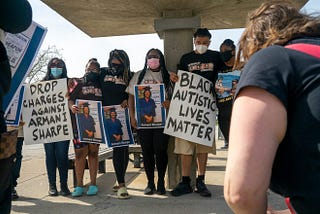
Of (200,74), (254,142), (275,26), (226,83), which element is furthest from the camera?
(200,74)

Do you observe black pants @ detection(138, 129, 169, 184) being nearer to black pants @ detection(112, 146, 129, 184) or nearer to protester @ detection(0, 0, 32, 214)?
black pants @ detection(112, 146, 129, 184)

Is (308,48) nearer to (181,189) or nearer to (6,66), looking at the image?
(6,66)

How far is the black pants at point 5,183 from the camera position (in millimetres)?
1683

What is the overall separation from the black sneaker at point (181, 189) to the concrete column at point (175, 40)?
1.15 feet

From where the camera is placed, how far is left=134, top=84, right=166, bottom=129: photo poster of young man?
5.00 meters

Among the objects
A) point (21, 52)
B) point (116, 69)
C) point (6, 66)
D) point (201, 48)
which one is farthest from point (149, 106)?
point (6, 66)

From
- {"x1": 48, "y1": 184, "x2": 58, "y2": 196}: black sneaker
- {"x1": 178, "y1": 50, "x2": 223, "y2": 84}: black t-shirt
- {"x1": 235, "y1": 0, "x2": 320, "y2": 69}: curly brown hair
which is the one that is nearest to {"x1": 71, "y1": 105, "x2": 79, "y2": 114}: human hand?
{"x1": 48, "y1": 184, "x2": 58, "y2": 196}: black sneaker

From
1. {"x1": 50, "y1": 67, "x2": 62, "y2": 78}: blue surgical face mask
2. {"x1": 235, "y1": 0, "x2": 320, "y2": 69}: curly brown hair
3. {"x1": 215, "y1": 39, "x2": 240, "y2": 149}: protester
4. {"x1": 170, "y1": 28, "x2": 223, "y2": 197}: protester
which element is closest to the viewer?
{"x1": 235, "y1": 0, "x2": 320, "y2": 69}: curly brown hair

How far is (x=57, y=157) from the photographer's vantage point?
518 cm

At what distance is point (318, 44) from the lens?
49.9 inches

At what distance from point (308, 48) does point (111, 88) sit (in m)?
4.02

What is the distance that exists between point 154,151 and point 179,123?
0.55 m

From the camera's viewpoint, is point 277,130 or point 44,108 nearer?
point 277,130

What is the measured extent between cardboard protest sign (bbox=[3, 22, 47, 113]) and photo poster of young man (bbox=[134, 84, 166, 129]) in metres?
2.20
